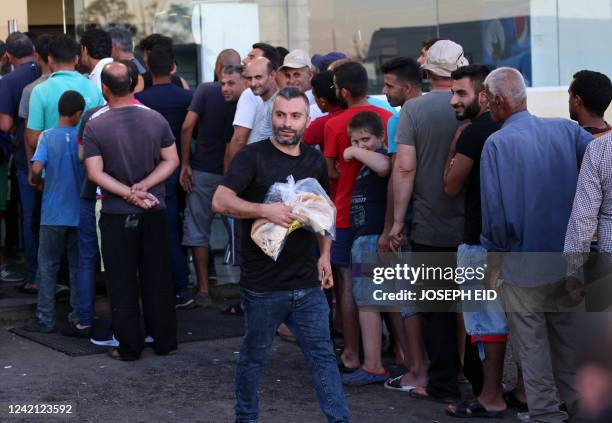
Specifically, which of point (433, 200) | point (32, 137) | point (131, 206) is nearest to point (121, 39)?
point (32, 137)

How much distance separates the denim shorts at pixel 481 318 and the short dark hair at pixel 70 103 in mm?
3235

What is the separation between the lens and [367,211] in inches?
265

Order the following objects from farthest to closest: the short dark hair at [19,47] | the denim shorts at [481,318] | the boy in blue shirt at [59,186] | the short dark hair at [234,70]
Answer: the short dark hair at [19,47], the short dark hair at [234,70], the boy in blue shirt at [59,186], the denim shorts at [481,318]

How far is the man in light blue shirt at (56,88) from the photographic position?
8.29 m

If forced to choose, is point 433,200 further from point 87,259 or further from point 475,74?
point 87,259

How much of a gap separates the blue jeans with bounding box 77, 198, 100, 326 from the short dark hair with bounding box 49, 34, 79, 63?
1227 mm

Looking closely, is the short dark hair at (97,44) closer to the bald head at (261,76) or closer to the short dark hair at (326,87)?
the bald head at (261,76)

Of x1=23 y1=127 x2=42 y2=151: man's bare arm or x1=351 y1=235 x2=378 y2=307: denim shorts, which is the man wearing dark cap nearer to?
x1=23 y1=127 x2=42 y2=151: man's bare arm

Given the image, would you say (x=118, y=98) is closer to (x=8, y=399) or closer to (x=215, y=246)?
(x=8, y=399)

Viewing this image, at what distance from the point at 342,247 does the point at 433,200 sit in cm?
85

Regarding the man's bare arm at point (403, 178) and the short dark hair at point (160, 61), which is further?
the short dark hair at point (160, 61)

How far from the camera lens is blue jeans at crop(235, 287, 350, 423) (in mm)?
5465

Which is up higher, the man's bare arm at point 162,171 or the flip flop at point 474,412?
the man's bare arm at point 162,171

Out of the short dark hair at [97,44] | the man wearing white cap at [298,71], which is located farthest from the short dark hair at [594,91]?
the short dark hair at [97,44]
